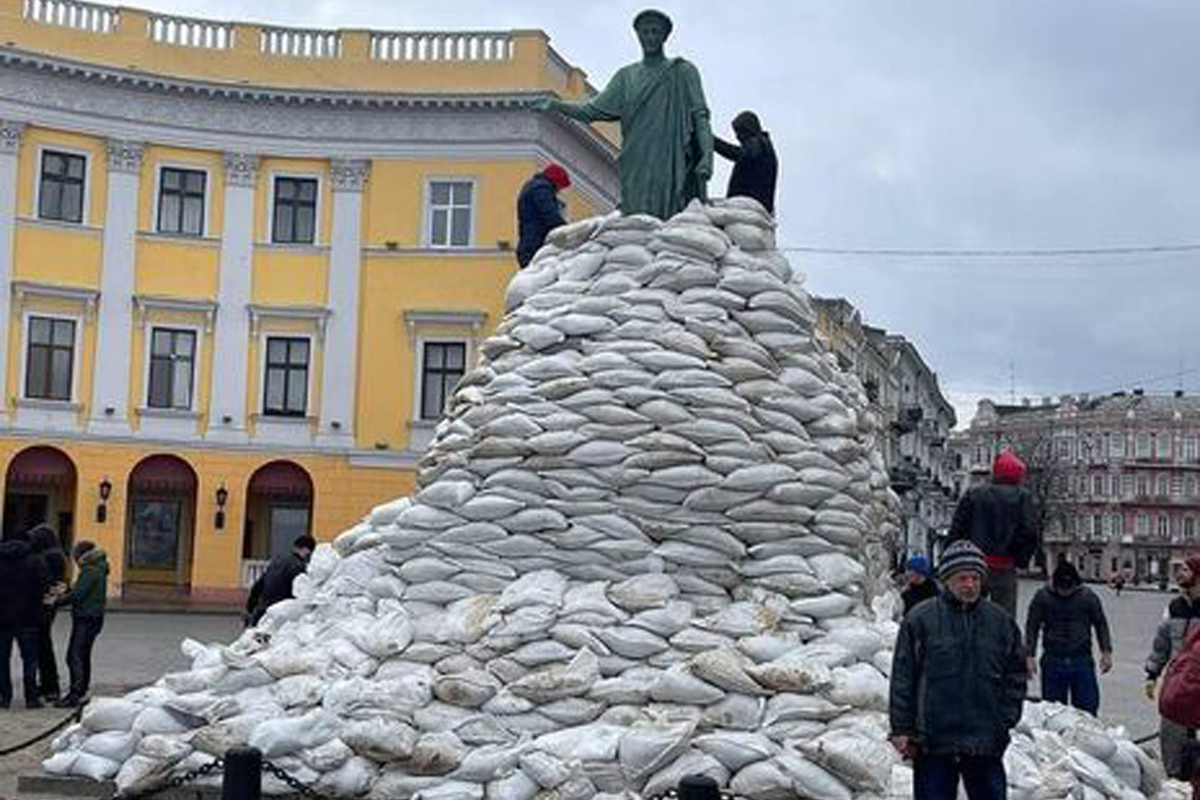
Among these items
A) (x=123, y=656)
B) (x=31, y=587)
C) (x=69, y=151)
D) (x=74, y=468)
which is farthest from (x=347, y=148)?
(x=31, y=587)

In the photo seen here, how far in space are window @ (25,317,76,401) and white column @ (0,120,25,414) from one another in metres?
0.45

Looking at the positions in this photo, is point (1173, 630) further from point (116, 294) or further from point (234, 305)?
point (116, 294)

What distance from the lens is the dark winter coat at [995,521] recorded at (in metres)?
10.5

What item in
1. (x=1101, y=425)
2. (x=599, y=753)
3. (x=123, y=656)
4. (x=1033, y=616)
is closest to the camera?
(x=599, y=753)

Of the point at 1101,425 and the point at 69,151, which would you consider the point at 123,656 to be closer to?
the point at 69,151

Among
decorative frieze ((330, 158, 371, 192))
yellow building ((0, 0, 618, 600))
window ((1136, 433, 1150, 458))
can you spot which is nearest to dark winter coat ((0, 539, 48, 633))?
yellow building ((0, 0, 618, 600))

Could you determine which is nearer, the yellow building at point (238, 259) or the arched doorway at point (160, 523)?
the yellow building at point (238, 259)

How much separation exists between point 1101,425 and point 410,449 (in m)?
91.5

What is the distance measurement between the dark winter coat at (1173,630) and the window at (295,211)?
23489 millimetres

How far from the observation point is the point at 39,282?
2983 centimetres

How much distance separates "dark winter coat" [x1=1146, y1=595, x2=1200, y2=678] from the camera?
9.90 meters

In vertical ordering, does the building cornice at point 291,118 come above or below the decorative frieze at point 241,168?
above

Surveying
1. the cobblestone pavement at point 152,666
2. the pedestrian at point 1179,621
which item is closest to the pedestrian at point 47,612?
the cobblestone pavement at point 152,666

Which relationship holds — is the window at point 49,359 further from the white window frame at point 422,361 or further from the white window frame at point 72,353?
the white window frame at point 422,361
